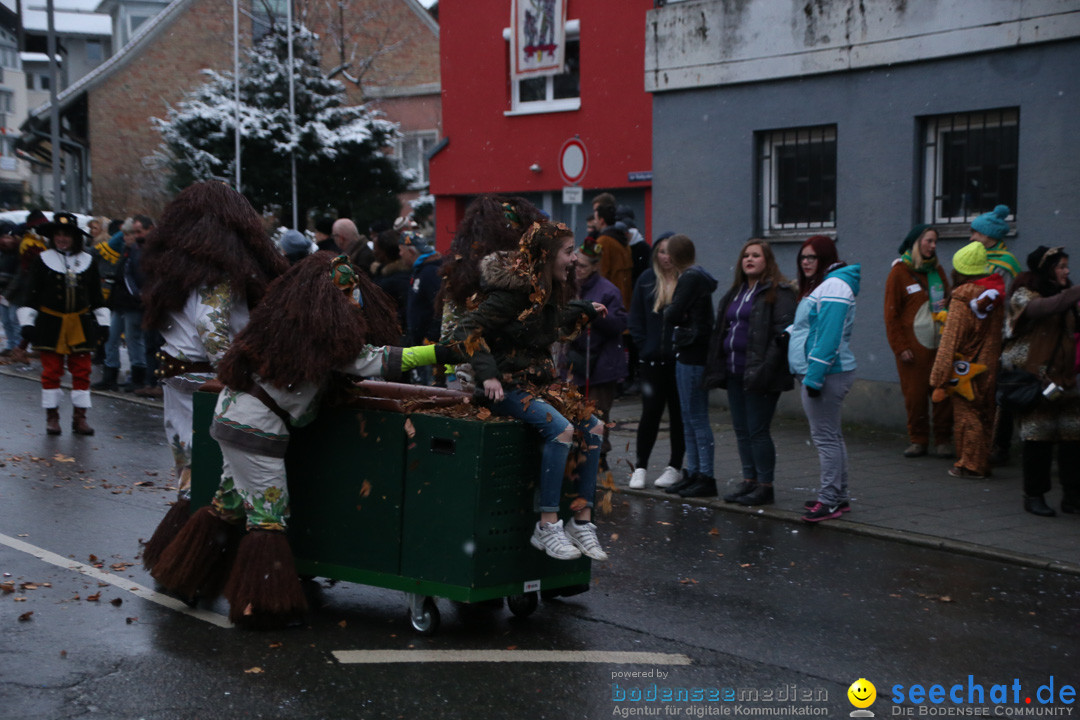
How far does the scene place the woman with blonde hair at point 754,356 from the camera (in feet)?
28.4

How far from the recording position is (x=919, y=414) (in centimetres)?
1105

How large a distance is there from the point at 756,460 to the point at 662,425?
406 centimetres

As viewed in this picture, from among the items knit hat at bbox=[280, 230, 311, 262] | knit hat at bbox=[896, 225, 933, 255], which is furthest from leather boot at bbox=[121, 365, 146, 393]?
knit hat at bbox=[896, 225, 933, 255]

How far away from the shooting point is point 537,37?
64.6 feet

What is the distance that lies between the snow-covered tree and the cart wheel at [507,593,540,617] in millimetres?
21892

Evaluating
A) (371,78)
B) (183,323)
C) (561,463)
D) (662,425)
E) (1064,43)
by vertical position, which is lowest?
(662,425)

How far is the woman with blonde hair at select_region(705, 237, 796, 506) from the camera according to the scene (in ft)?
28.4

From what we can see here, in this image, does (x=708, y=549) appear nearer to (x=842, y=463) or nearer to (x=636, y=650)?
(x=842, y=463)

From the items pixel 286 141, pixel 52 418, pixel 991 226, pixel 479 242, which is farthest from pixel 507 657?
pixel 286 141

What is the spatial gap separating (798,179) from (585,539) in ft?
29.0

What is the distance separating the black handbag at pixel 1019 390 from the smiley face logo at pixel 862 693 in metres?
3.84

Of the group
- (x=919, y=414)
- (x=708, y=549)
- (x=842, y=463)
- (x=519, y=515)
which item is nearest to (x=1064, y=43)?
(x=919, y=414)

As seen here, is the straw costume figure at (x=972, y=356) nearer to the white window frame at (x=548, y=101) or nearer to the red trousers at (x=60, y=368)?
the red trousers at (x=60, y=368)

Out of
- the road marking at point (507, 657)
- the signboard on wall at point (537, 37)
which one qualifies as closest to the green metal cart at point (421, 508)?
the road marking at point (507, 657)
